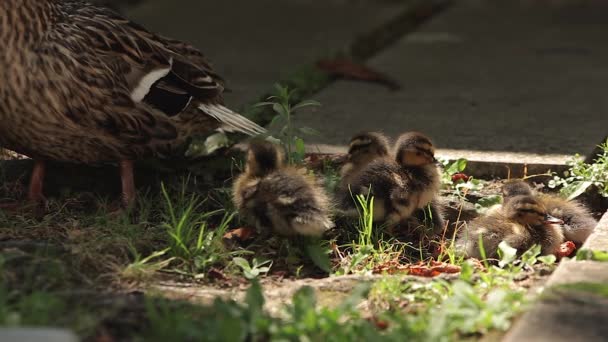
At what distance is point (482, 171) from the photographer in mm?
4996

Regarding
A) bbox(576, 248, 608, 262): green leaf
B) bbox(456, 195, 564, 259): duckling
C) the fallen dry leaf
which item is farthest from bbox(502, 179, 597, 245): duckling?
bbox(576, 248, 608, 262): green leaf

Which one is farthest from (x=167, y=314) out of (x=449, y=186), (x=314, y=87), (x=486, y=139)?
(x=314, y=87)

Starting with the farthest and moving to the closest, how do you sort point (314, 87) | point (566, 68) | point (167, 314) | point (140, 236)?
point (566, 68)
point (314, 87)
point (140, 236)
point (167, 314)

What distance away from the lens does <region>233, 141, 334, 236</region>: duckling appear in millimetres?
Answer: 4043

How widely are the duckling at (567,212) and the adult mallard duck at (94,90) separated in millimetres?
1147

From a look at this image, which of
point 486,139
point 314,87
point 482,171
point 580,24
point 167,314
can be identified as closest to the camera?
point 167,314

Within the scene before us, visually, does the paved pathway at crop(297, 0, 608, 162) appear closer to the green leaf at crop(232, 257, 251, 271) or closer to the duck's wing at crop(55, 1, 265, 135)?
the duck's wing at crop(55, 1, 265, 135)

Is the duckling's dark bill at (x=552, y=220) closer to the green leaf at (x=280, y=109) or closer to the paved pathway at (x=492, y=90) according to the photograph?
the paved pathway at (x=492, y=90)

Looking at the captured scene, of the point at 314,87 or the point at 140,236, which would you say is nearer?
the point at 140,236

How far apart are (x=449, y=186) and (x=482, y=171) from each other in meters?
0.27

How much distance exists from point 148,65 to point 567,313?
2.16 m

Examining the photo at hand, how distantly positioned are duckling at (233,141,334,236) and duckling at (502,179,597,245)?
0.78 metres

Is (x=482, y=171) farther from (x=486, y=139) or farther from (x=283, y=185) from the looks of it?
(x=283, y=185)

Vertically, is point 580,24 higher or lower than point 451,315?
higher
